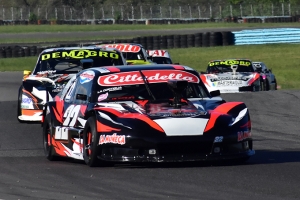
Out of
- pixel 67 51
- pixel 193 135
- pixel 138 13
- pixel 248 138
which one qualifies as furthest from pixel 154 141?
pixel 138 13

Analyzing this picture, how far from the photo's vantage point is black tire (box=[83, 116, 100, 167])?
27.0ft

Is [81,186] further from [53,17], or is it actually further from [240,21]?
[53,17]

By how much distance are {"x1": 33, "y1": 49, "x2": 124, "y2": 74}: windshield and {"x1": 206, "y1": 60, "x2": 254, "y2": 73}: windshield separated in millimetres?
8014

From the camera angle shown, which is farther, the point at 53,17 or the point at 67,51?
the point at 53,17

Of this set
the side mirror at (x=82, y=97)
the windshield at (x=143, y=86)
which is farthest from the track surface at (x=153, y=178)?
the windshield at (x=143, y=86)

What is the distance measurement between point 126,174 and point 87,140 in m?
0.86

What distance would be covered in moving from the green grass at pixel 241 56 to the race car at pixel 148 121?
19.7 meters

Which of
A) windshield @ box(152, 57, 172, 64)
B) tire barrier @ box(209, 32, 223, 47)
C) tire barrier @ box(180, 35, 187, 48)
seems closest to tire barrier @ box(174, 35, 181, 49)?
tire barrier @ box(180, 35, 187, 48)

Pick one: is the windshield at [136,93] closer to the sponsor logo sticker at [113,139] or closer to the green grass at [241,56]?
the sponsor logo sticker at [113,139]

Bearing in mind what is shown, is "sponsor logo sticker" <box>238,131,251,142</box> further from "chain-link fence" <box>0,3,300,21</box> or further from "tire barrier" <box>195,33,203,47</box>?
"chain-link fence" <box>0,3,300,21</box>

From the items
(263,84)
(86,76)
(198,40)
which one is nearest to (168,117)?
(86,76)

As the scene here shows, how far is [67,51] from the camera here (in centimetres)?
1527

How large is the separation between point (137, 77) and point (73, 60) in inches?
234

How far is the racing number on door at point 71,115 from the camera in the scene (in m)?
9.03
